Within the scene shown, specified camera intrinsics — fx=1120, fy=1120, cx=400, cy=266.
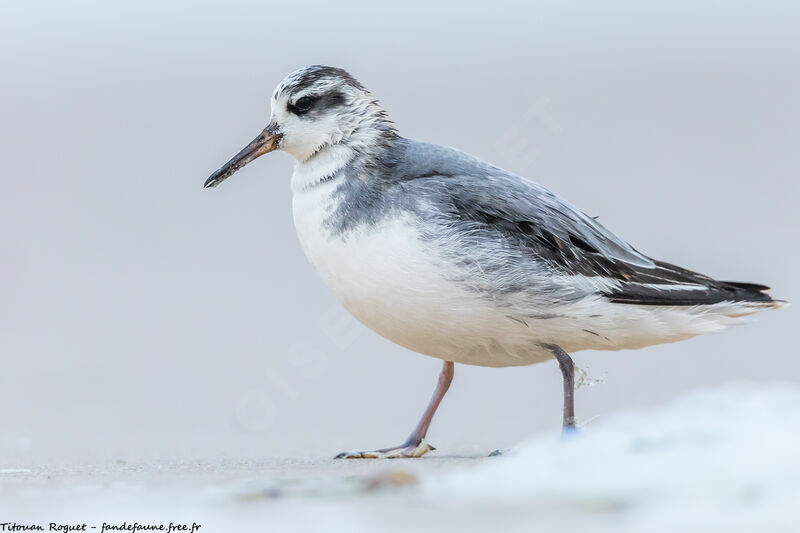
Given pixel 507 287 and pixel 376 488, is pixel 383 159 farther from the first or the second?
pixel 376 488

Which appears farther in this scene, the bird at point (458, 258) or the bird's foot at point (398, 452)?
the bird's foot at point (398, 452)

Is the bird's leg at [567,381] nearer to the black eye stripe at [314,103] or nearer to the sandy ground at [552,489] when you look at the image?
the sandy ground at [552,489]

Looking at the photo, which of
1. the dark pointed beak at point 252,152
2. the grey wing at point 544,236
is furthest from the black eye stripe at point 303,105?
the grey wing at point 544,236

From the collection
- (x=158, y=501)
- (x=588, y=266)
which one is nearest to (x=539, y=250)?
(x=588, y=266)

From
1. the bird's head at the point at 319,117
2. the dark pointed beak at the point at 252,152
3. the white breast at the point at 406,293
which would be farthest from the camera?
the dark pointed beak at the point at 252,152

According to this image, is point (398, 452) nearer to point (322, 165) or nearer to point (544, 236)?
point (544, 236)

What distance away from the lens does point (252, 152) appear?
8320 mm

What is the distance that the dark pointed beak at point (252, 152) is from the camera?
8227 millimetres

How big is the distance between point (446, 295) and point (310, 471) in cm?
144

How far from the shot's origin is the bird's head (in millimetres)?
8086

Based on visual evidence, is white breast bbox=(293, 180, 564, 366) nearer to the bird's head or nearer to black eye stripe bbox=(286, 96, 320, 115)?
the bird's head

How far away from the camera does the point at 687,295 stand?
7.77 m

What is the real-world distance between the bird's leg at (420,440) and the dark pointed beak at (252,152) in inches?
82.6

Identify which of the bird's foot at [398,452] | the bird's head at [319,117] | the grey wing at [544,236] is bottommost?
the bird's foot at [398,452]
